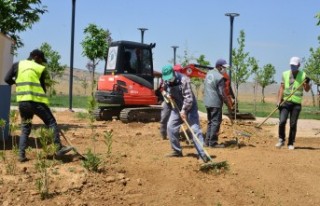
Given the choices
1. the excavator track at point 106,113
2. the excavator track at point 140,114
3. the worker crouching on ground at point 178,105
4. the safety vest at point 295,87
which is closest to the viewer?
the worker crouching on ground at point 178,105

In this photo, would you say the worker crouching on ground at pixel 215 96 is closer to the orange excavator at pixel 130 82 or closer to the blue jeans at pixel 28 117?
the blue jeans at pixel 28 117

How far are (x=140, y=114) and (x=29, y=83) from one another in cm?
815

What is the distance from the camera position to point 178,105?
838cm

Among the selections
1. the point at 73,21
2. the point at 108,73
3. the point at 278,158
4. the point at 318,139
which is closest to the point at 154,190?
the point at 278,158

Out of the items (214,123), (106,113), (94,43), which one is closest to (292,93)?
(214,123)

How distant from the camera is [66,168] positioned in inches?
273

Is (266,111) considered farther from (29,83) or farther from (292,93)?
(29,83)

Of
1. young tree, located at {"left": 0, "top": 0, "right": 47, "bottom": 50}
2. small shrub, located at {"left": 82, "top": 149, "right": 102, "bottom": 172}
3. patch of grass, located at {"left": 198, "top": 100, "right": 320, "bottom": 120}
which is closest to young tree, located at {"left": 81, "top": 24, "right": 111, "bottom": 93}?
patch of grass, located at {"left": 198, "top": 100, "right": 320, "bottom": 120}

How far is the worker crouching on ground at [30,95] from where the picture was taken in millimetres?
7473

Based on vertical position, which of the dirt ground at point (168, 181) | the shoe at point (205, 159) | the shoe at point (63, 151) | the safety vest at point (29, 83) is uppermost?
the safety vest at point (29, 83)

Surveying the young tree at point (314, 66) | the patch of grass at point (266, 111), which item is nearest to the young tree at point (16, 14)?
the patch of grass at point (266, 111)

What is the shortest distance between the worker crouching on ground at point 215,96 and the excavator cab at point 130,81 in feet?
18.7

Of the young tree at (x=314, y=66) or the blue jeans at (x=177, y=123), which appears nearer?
the blue jeans at (x=177, y=123)

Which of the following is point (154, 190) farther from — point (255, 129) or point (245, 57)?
point (245, 57)
